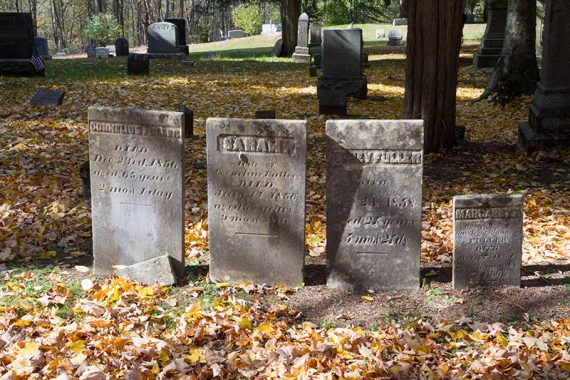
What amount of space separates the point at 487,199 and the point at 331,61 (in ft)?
34.9

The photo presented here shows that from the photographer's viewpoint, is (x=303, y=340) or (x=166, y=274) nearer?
(x=303, y=340)

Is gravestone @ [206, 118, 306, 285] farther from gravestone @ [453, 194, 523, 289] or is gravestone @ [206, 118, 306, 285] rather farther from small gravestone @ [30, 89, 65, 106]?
small gravestone @ [30, 89, 65, 106]

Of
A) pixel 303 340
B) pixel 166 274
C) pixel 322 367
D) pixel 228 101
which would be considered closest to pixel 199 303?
pixel 166 274

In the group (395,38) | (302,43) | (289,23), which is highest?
(289,23)

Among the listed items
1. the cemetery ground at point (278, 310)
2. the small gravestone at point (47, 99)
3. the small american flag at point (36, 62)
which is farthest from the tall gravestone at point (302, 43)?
the cemetery ground at point (278, 310)

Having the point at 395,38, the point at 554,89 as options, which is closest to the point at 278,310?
the point at 554,89

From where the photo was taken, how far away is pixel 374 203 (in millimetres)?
5328

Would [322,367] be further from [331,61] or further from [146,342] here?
[331,61]

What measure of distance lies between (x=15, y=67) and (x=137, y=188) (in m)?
13.9

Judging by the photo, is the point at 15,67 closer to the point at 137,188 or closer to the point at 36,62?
the point at 36,62

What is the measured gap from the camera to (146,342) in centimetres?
457

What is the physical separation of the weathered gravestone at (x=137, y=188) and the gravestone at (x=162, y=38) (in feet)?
66.4

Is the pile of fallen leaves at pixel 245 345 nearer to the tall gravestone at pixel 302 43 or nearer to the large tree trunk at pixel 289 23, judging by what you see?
the tall gravestone at pixel 302 43

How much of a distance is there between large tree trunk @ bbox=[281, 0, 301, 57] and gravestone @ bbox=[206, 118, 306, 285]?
22.7 m
